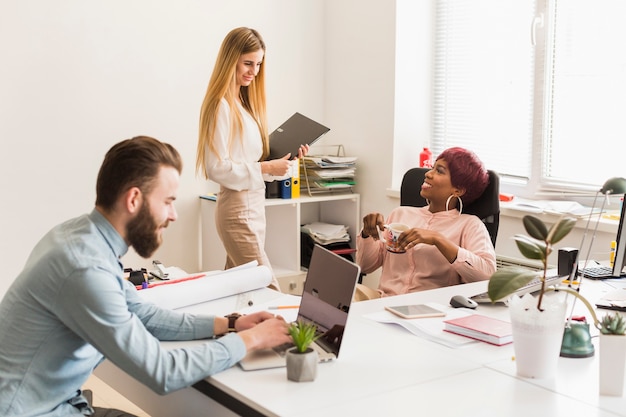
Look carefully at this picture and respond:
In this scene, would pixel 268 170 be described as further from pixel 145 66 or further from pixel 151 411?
pixel 151 411

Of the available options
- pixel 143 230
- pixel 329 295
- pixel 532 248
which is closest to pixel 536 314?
pixel 532 248

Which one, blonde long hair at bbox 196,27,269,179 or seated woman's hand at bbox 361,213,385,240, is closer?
seated woman's hand at bbox 361,213,385,240

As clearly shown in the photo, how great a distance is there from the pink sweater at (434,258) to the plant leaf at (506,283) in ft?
3.55

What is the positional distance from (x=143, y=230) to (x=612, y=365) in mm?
1133

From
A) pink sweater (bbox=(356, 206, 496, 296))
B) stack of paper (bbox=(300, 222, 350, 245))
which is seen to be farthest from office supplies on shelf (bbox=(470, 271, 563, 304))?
stack of paper (bbox=(300, 222, 350, 245))

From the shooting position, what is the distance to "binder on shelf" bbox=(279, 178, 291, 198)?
4590 mm

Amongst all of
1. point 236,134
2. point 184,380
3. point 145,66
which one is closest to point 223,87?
point 236,134

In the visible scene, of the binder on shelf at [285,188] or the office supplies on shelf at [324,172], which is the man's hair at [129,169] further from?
the office supplies on shelf at [324,172]

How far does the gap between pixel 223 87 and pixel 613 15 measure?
6.08ft

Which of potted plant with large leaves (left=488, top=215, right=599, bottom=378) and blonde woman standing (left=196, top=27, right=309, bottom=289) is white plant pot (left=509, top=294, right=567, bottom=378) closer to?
potted plant with large leaves (left=488, top=215, right=599, bottom=378)

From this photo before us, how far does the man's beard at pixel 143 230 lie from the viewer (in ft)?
6.40

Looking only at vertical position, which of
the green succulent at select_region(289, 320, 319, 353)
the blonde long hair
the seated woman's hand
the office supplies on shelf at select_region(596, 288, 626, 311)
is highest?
the blonde long hair

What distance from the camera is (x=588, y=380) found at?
1892 mm

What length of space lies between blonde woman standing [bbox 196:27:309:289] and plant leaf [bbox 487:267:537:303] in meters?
1.92
